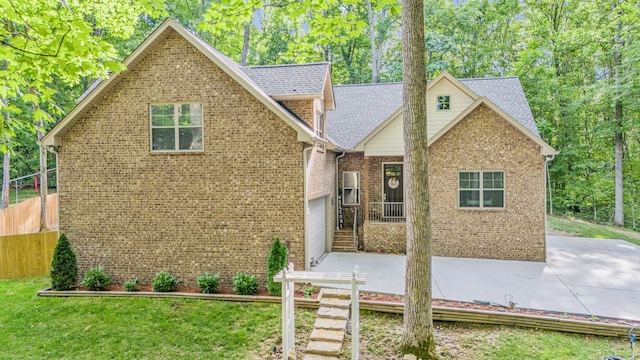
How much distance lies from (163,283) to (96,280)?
1.88 m

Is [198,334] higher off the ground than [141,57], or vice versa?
[141,57]

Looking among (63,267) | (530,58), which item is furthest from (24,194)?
(530,58)

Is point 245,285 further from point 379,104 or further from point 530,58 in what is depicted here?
point 530,58

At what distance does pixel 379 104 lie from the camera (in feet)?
55.1

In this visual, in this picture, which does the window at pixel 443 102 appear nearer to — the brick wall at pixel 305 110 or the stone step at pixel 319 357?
the brick wall at pixel 305 110

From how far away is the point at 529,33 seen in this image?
25.9 meters

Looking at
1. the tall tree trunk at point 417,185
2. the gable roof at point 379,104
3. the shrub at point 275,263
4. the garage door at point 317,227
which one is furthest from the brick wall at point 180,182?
the gable roof at point 379,104

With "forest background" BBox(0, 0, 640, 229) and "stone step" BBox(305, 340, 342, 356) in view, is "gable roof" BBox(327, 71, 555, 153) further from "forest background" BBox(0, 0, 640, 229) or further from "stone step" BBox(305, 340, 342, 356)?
"stone step" BBox(305, 340, 342, 356)

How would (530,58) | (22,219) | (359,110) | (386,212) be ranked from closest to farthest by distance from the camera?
(386,212) < (22,219) < (359,110) < (530,58)

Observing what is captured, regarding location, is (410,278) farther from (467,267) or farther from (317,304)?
(467,267)

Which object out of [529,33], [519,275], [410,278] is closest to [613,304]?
[519,275]

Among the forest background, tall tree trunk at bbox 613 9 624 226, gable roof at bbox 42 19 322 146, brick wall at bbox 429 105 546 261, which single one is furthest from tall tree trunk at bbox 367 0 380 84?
gable roof at bbox 42 19 322 146

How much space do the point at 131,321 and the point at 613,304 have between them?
10.8 meters

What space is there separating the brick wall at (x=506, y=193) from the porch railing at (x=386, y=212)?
180 centimetres
